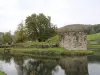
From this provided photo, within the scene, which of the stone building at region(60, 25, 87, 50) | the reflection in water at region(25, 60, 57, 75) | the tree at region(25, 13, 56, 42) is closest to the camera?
the reflection in water at region(25, 60, 57, 75)

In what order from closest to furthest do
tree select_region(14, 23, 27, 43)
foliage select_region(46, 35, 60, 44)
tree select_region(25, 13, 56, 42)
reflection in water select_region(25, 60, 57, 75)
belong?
reflection in water select_region(25, 60, 57, 75), tree select_region(25, 13, 56, 42), foliage select_region(46, 35, 60, 44), tree select_region(14, 23, 27, 43)

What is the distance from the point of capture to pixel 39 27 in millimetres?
102750

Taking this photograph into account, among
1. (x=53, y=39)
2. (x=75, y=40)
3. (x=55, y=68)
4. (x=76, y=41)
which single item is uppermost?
(x=53, y=39)

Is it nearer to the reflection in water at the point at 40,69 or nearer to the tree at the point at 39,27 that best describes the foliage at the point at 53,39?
the tree at the point at 39,27

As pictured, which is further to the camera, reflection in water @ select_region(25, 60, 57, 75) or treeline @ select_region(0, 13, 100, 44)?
treeline @ select_region(0, 13, 100, 44)

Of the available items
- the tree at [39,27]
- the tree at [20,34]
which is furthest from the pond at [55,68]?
the tree at [20,34]

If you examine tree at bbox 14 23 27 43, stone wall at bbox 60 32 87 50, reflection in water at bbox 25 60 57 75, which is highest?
tree at bbox 14 23 27 43

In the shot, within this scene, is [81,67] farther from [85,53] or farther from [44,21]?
[44,21]

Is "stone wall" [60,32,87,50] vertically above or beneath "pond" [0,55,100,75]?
above

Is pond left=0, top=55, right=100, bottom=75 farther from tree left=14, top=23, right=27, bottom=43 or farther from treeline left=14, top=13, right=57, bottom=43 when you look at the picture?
tree left=14, top=23, right=27, bottom=43

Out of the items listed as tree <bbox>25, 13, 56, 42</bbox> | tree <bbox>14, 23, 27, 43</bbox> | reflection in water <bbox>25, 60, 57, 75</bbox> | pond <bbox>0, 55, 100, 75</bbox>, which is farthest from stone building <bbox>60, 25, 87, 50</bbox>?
tree <bbox>14, 23, 27, 43</bbox>

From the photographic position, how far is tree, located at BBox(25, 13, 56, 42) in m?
102

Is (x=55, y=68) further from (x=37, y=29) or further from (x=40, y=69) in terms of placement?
(x=37, y=29)

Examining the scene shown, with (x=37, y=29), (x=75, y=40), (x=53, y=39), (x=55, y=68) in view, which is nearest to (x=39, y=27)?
(x=37, y=29)
